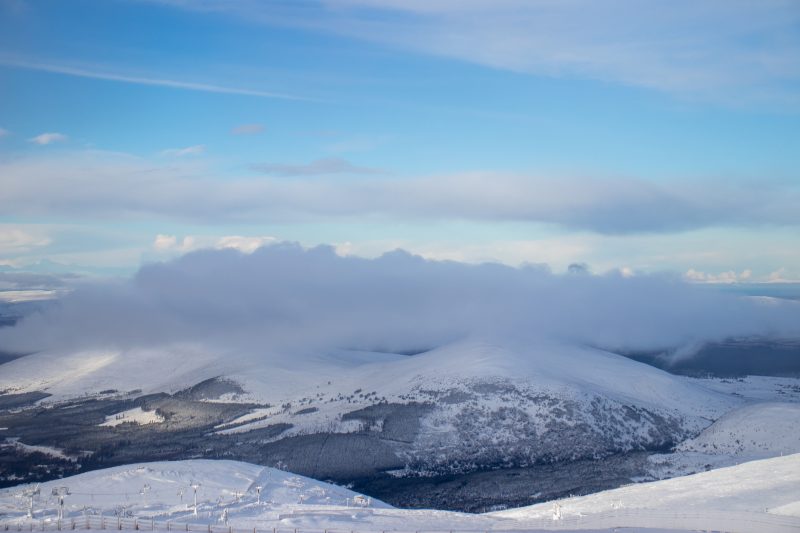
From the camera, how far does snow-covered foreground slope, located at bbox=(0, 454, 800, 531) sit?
41.2 m

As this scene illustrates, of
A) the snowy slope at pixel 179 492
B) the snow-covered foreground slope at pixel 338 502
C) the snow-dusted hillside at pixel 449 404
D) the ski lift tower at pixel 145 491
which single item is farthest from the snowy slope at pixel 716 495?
the snow-dusted hillside at pixel 449 404

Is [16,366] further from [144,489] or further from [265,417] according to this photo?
[144,489]

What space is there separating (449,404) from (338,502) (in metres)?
49.5

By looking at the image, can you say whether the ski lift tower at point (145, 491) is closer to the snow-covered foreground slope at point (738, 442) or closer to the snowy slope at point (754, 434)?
the snow-covered foreground slope at point (738, 442)

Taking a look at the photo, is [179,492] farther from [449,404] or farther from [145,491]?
[449,404]

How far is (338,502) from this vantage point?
5325cm

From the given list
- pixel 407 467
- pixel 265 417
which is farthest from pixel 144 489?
pixel 265 417

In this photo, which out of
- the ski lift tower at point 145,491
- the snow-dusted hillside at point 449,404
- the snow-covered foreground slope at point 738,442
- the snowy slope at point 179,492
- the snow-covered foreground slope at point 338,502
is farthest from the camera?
the snow-dusted hillside at point 449,404

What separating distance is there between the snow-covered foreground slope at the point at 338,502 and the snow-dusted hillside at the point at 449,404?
24688 millimetres

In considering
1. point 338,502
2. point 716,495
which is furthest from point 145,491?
point 716,495

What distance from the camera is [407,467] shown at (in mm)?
83938

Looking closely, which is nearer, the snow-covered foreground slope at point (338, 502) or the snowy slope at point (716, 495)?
the snow-covered foreground slope at point (338, 502)

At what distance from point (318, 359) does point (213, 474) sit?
9505cm

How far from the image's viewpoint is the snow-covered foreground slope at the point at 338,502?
4116 centimetres
